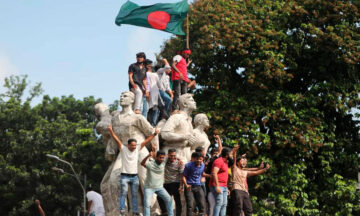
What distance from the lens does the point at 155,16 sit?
1811 cm

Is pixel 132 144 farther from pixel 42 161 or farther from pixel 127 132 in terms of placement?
pixel 42 161

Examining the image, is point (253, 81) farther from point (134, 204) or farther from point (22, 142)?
point (22, 142)

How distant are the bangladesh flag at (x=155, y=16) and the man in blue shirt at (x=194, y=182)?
625 cm

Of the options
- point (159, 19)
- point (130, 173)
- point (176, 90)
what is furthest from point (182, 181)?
point (159, 19)

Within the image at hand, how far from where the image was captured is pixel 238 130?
74.5ft

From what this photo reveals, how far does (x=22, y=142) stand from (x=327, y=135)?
81.2 feet

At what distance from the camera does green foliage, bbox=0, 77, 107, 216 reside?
40812 mm

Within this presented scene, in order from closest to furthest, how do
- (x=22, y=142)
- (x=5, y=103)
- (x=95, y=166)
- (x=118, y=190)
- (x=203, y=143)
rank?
(x=118, y=190), (x=203, y=143), (x=95, y=166), (x=22, y=142), (x=5, y=103)

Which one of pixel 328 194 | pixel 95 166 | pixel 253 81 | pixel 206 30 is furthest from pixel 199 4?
pixel 95 166

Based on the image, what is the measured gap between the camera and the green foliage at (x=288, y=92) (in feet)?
74.1

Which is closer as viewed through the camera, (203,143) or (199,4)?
(203,143)

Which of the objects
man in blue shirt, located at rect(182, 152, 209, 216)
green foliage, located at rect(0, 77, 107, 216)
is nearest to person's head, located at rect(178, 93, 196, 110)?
man in blue shirt, located at rect(182, 152, 209, 216)

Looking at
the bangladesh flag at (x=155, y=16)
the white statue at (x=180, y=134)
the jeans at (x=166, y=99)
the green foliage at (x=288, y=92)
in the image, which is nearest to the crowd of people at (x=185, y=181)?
the white statue at (x=180, y=134)

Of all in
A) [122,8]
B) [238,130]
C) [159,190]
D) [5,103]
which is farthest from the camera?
[5,103]
